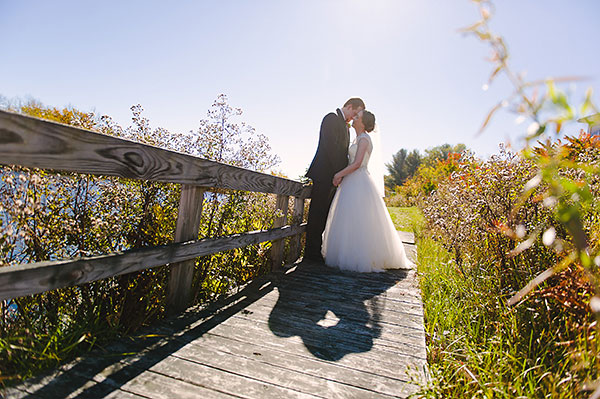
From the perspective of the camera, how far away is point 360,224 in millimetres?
4824

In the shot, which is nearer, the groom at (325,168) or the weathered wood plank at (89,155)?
the weathered wood plank at (89,155)

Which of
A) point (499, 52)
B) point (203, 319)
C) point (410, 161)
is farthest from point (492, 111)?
point (410, 161)

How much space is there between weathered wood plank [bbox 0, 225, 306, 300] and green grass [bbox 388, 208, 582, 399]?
1.78 metres

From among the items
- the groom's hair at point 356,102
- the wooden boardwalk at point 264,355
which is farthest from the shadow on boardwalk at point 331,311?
the groom's hair at point 356,102

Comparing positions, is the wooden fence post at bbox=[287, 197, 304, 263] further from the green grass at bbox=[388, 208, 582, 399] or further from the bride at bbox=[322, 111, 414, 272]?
the green grass at bbox=[388, 208, 582, 399]

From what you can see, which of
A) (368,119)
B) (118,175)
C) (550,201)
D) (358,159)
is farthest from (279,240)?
(550,201)

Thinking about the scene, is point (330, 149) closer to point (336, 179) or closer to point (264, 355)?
point (336, 179)

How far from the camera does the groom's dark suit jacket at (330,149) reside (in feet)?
16.3

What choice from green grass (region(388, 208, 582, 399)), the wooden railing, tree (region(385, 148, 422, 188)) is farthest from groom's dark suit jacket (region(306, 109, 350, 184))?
tree (region(385, 148, 422, 188))

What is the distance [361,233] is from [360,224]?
129mm

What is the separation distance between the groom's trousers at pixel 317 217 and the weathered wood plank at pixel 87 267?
7.90 ft

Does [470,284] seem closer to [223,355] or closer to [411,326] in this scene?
[411,326]

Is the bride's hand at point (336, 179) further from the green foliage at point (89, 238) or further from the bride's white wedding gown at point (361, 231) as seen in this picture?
the green foliage at point (89, 238)

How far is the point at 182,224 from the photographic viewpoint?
2.57 m
